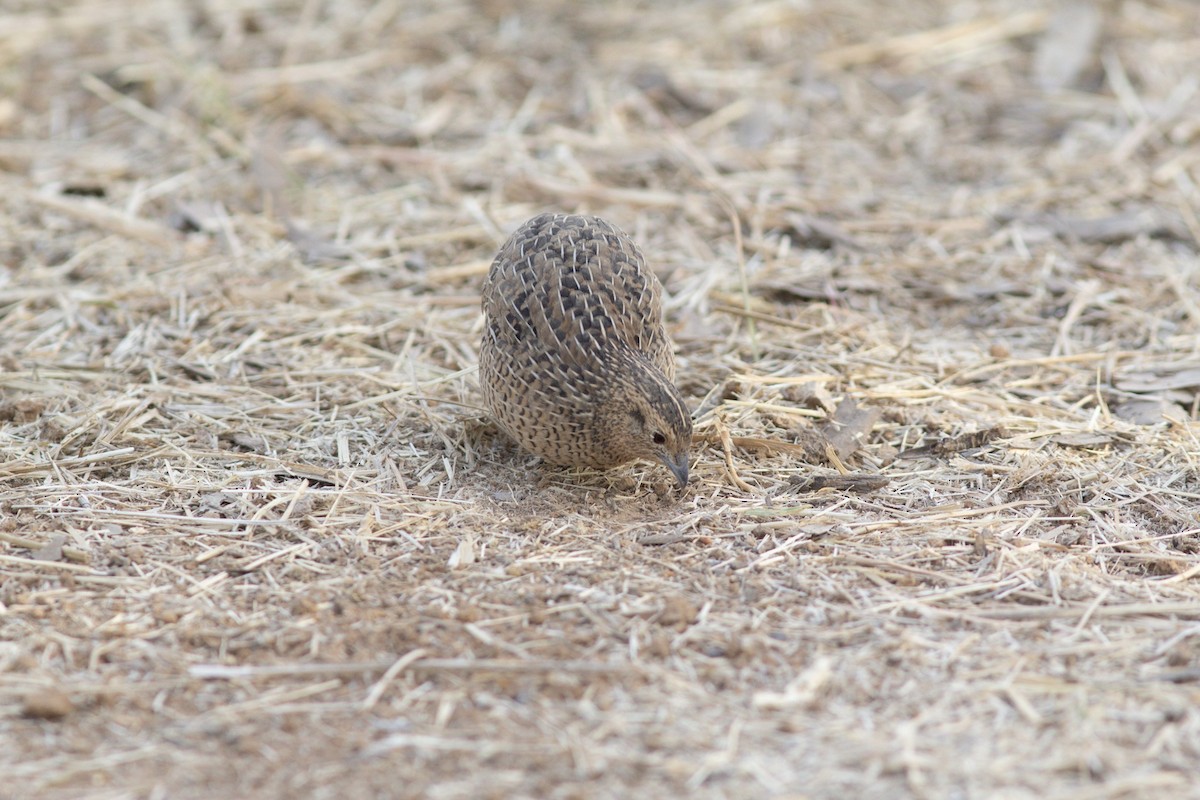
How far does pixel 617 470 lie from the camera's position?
5.84 metres

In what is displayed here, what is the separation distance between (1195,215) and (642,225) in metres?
3.48

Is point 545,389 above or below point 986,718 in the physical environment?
above

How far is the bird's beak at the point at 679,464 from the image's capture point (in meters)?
5.39

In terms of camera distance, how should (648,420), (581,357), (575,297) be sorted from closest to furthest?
(648,420), (581,357), (575,297)

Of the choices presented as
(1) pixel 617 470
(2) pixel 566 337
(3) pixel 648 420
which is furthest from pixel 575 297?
(1) pixel 617 470

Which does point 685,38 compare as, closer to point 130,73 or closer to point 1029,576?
point 130,73

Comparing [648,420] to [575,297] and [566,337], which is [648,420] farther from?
[575,297]

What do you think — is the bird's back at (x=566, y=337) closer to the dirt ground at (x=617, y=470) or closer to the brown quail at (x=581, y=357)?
the brown quail at (x=581, y=357)

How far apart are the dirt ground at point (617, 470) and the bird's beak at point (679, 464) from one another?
0.41ft

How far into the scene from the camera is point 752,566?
4.86 m

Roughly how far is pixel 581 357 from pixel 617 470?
64cm

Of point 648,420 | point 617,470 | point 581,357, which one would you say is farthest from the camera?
point 617,470

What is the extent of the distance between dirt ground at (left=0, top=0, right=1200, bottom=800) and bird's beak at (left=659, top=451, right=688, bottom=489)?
0.41 ft

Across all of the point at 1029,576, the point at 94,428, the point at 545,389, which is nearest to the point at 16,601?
the point at 94,428
